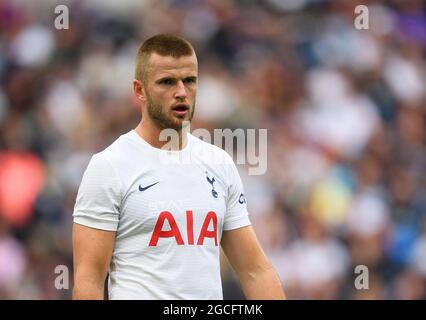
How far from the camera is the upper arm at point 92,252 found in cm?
421

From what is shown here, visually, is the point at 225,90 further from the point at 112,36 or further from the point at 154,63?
the point at 154,63

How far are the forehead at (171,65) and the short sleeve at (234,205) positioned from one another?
52 cm

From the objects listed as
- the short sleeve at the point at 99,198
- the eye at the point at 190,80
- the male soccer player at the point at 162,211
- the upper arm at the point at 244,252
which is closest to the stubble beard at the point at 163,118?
the male soccer player at the point at 162,211

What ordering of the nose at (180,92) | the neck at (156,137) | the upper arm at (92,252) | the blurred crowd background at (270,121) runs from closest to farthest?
the upper arm at (92,252) → the nose at (180,92) → the neck at (156,137) → the blurred crowd background at (270,121)

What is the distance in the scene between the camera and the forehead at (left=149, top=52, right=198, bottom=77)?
449 cm

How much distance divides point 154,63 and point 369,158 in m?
4.61

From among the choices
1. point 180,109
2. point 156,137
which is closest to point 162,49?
point 180,109

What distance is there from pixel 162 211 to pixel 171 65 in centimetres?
68

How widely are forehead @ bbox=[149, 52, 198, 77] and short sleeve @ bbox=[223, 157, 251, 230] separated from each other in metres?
0.52

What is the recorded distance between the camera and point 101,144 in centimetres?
821

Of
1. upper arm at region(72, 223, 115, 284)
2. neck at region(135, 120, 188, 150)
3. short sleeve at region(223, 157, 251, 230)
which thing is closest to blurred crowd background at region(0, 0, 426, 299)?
short sleeve at region(223, 157, 251, 230)

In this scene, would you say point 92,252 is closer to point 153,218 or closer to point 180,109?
point 153,218

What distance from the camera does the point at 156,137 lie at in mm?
4543

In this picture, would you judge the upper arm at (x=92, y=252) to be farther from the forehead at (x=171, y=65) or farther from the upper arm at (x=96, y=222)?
the forehead at (x=171, y=65)
